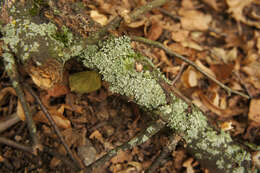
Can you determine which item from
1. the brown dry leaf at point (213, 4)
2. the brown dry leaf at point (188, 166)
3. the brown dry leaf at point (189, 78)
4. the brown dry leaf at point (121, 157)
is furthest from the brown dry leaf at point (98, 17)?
the brown dry leaf at point (188, 166)

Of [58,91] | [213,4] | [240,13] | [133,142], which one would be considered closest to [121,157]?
[133,142]

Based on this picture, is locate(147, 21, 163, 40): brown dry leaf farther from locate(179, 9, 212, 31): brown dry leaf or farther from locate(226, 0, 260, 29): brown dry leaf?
locate(226, 0, 260, 29): brown dry leaf

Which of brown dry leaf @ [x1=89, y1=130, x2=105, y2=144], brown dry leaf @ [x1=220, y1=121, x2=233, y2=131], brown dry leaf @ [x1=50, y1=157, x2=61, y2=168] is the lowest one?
brown dry leaf @ [x1=50, y1=157, x2=61, y2=168]

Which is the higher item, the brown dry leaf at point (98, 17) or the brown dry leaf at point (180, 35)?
the brown dry leaf at point (98, 17)

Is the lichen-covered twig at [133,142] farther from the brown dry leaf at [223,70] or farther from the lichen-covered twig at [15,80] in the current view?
the brown dry leaf at [223,70]

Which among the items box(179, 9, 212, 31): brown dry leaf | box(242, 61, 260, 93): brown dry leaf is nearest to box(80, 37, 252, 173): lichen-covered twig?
box(242, 61, 260, 93): brown dry leaf

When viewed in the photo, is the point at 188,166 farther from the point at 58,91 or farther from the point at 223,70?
the point at 58,91
